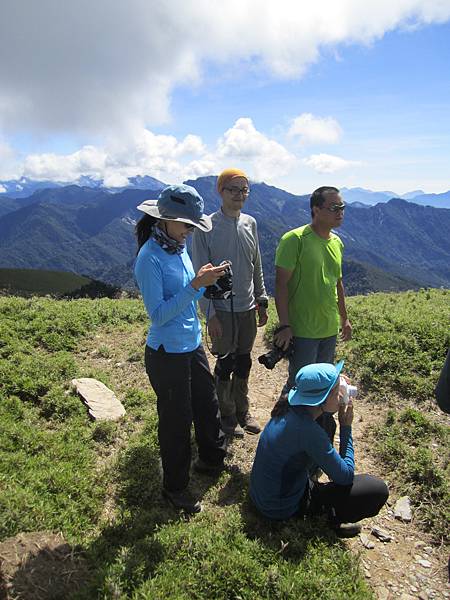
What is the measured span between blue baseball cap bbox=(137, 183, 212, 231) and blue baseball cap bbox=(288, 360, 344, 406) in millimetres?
1938

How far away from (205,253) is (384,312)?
293 inches

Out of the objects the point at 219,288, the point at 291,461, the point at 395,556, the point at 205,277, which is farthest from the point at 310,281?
the point at 395,556

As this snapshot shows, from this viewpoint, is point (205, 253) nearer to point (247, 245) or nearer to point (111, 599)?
point (247, 245)

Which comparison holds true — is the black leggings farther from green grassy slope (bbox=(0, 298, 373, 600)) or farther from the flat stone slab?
the flat stone slab

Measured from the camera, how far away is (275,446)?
14.4ft

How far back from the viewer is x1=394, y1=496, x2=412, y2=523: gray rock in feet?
17.3

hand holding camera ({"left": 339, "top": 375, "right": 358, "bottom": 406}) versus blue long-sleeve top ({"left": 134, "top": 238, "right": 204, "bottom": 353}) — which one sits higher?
blue long-sleeve top ({"left": 134, "top": 238, "right": 204, "bottom": 353})

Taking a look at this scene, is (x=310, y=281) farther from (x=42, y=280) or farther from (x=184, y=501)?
(x=42, y=280)

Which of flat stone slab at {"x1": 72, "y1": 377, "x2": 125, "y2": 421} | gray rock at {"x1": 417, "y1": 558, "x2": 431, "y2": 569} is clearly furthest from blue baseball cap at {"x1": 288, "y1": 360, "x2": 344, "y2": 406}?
flat stone slab at {"x1": 72, "y1": 377, "x2": 125, "y2": 421}

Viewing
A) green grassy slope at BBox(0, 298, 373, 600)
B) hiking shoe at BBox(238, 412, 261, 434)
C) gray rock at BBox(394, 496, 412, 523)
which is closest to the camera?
green grassy slope at BBox(0, 298, 373, 600)

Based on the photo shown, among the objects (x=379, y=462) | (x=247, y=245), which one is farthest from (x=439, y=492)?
(x=247, y=245)

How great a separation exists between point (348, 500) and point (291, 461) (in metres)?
0.83

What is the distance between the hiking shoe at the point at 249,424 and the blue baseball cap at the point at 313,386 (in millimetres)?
2805

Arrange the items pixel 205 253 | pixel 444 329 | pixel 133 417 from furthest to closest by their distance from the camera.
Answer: pixel 444 329
pixel 133 417
pixel 205 253
